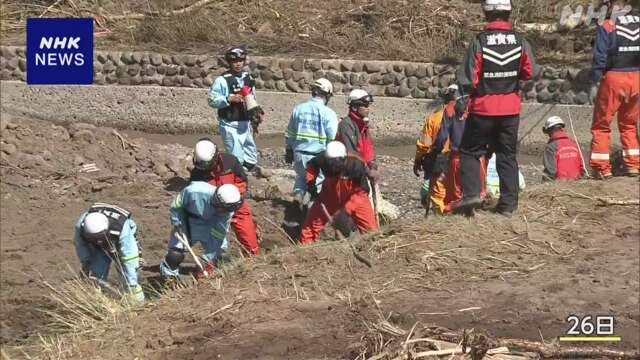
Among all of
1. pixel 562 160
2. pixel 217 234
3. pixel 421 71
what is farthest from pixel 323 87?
pixel 421 71

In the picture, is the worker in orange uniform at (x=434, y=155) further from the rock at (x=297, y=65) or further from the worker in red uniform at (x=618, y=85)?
the rock at (x=297, y=65)

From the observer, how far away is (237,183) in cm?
1069

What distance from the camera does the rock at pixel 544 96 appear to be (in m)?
17.2

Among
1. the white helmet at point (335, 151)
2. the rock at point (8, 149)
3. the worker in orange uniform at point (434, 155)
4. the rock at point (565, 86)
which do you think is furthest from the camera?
the rock at point (565, 86)

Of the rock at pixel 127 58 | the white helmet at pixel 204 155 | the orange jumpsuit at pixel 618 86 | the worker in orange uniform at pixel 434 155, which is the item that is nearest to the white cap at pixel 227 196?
the white helmet at pixel 204 155

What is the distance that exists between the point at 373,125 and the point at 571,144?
7461mm

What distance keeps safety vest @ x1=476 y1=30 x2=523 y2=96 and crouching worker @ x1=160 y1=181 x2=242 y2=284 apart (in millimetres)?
2761

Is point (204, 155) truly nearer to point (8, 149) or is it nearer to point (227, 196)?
point (227, 196)

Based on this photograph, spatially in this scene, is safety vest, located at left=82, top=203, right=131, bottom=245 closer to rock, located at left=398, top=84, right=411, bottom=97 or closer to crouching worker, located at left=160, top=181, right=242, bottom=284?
crouching worker, located at left=160, top=181, right=242, bottom=284

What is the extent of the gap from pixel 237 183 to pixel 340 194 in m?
1.13

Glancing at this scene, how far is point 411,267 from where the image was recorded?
7.59m

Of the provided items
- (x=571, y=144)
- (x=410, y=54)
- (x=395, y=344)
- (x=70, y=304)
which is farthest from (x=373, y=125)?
(x=395, y=344)

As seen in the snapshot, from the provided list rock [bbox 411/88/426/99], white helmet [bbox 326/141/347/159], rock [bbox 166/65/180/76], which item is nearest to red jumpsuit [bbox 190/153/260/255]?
white helmet [bbox 326/141/347/159]

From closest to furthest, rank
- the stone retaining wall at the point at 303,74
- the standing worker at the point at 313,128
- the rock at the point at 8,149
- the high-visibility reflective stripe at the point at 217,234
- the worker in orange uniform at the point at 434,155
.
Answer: the high-visibility reflective stripe at the point at 217,234, the worker in orange uniform at the point at 434,155, the standing worker at the point at 313,128, the rock at the point at 8,149, the stone retaining wall at the point at 303,74
